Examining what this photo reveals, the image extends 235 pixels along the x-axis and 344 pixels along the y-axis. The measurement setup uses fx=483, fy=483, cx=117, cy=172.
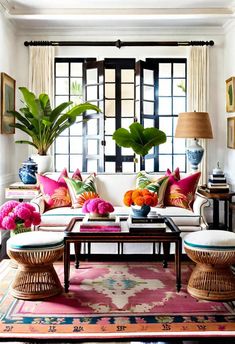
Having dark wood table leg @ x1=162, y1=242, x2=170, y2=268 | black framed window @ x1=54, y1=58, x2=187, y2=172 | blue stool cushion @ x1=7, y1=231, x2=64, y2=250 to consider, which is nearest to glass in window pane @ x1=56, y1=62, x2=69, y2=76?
black framed window @ x1=54, y1=58, x2=187, y2=172

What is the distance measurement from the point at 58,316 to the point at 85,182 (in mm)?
2364

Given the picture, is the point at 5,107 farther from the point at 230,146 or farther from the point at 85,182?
the point at 230,146

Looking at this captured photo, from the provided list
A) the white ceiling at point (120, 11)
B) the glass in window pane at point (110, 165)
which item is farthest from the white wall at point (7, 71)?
the glass in window pane at point (110, 165)

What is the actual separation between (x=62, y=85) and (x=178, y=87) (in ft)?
5.74

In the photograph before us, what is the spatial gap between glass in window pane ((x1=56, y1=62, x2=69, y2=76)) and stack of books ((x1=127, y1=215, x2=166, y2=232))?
3814mm

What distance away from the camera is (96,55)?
283 inches

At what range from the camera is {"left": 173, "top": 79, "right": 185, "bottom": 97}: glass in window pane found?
286 inches

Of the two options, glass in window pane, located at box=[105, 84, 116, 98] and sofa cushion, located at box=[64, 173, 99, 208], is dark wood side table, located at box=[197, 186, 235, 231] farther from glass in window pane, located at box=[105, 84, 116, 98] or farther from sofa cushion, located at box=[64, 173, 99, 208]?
glass in window pane, located at box=[105, 84, 116, 98]

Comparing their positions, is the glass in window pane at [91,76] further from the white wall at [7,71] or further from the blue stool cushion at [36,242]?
the blue stool cushion at [36,242]

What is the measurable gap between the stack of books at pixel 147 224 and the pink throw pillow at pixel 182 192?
1396 mm

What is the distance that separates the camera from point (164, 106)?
727cm

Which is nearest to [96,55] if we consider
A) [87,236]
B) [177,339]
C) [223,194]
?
[223,194]

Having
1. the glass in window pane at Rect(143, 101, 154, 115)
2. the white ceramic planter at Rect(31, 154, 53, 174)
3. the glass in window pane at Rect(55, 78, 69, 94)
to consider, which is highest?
the glass in window pane at Rect(55, 78, 69, 94)

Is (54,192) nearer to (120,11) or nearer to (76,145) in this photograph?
(76,145)
